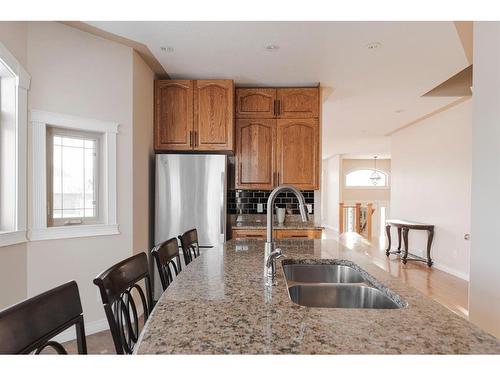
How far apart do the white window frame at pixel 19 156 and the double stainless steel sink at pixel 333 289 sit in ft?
6.45

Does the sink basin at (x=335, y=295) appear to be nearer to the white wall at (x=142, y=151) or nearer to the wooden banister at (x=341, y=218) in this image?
the white wall at (x=142, y=151)

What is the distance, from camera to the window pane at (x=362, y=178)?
39.0 ft

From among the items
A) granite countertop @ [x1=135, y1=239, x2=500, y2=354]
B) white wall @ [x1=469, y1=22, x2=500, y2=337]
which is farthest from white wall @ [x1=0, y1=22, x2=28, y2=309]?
white wall @ [x1=469, y1=22, x2=500, y2=337]

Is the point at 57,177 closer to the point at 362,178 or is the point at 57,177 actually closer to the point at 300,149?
the point at 300,149

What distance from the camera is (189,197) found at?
345 cm

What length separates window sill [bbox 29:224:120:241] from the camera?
2533mm

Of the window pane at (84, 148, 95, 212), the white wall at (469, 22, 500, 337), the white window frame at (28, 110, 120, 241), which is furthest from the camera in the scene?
the window pane at (84, 148, 95, 212)

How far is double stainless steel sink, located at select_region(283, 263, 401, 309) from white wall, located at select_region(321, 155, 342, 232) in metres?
9.00

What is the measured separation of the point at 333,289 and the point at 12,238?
2.18m

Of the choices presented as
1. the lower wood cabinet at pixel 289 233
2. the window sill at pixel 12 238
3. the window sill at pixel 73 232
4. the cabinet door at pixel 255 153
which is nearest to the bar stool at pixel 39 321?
the window sill at pixel 12 238

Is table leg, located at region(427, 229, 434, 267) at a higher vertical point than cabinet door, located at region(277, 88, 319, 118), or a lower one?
lower

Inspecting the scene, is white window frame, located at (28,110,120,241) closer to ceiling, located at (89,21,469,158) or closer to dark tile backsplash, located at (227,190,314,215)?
ceiling, located at (89,21,469,158)

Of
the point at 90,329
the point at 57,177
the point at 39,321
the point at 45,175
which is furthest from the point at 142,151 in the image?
the point at 39,321
